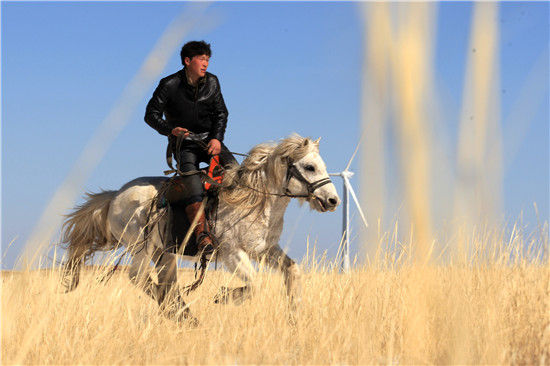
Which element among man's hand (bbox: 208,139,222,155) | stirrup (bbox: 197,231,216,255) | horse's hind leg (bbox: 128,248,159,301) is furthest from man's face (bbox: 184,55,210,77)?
horse's hind leg (bbox: 128,248,159,301)

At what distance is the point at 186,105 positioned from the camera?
22.2 feet

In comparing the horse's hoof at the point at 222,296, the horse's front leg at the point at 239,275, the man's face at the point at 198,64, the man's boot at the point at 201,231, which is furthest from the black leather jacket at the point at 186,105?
the horse's hoof at the point at 222,296

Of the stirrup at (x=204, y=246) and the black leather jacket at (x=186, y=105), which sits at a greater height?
the black leather jacket at (x=186, y=105)

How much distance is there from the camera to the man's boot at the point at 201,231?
6191 millimetres

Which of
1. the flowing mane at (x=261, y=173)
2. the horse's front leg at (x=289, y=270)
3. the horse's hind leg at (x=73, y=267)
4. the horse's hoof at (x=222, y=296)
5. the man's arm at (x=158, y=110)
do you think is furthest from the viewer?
the horse's hind leg at (x=73, y=267)

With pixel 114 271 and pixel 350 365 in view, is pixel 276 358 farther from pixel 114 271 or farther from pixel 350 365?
pixel 114 271

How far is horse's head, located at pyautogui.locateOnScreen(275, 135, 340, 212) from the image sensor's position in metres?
6.04

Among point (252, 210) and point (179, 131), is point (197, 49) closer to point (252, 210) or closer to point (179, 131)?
point (179, 131)

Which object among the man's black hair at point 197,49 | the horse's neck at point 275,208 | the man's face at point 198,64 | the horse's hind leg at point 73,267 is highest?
the man's black hair at point 197,49

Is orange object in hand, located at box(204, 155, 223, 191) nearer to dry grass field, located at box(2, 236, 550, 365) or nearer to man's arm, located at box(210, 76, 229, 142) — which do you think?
man's arm, located at box(210, 76, 229, 142)

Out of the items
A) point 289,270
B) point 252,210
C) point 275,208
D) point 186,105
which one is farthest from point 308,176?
point 186,105

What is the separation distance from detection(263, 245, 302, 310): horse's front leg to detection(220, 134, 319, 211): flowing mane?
523mm

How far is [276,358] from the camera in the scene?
3676 millimetres

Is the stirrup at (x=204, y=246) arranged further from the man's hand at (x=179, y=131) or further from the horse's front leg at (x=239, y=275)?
the man's hand at (x=179, y=131)
